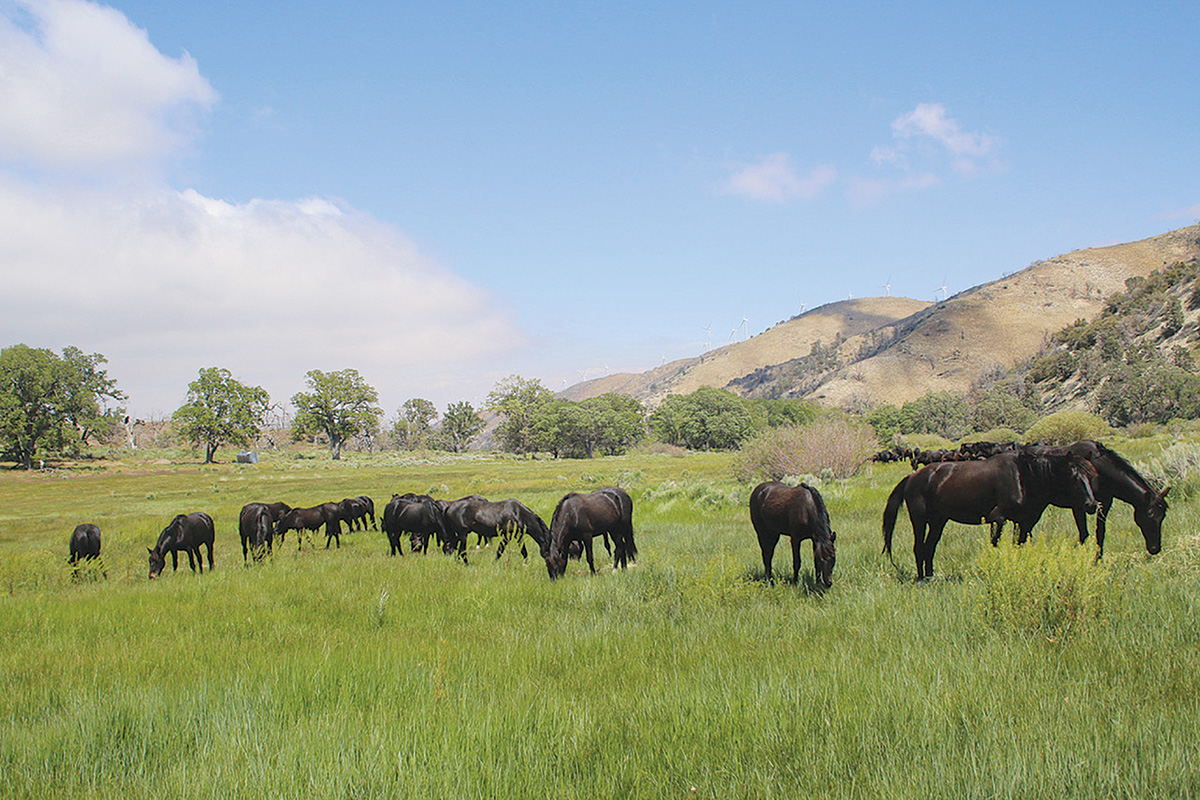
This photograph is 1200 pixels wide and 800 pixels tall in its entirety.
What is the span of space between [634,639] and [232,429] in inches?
4495

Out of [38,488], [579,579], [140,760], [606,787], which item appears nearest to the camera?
[606,787]

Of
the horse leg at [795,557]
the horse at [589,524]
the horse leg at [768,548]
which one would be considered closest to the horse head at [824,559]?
the horse leg at [795,557]

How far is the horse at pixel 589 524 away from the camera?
1148cm

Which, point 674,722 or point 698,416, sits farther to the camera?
point 698,416

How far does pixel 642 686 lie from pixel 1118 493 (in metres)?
7.75

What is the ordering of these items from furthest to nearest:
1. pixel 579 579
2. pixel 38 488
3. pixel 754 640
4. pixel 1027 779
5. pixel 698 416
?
pixel 698 416, pixel 38 488, pixel 579 579, pixel 754 640, pixel 1027 779

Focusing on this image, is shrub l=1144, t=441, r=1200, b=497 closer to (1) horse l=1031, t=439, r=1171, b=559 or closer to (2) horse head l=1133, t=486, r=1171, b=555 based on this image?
(1) horse l=1031, t=439, r=1171, b=559

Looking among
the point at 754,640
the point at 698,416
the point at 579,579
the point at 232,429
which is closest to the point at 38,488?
the point at 232,429

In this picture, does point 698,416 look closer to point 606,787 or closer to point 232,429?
point 232,429

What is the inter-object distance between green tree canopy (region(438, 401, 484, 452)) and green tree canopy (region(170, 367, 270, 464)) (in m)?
53.6

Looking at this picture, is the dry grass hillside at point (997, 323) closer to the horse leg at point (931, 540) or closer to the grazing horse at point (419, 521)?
the grazing horse at point (419, 521)

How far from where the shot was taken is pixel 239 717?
464cm

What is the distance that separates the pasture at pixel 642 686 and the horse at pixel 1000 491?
2.85 feet

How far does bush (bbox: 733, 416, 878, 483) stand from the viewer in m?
27.6
